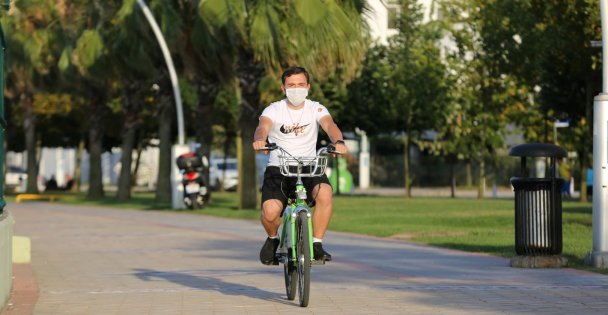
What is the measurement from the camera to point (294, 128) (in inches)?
442

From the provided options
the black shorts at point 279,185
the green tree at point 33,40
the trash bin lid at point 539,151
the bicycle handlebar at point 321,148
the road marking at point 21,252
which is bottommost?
the road marking at point 21,252

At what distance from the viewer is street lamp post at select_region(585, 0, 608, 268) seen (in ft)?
48.4

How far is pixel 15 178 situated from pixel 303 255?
2873 inches

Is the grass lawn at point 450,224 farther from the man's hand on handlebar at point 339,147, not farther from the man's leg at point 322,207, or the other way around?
the man's hand on handlebar at point 339,147

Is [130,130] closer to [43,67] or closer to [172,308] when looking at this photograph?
[43,67]

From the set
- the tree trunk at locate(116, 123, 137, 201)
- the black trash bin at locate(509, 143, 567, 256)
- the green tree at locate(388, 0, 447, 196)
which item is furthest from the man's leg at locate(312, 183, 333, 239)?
the green tree at locate(388, 0, 447, 196)

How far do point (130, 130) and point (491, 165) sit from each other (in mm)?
27268

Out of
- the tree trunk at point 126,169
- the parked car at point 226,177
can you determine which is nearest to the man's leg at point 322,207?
the tree trunk at point 126,169

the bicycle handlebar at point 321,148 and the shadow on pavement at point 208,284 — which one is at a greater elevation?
the bicycle handlebar at point 321,148

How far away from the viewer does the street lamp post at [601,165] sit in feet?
48.4

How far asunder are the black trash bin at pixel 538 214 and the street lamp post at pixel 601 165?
359 millimetres

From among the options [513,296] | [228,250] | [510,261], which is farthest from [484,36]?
[513,296]

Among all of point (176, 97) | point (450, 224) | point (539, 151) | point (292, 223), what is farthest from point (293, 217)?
point (176, 97)

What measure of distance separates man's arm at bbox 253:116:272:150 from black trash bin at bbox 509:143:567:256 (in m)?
4.42
